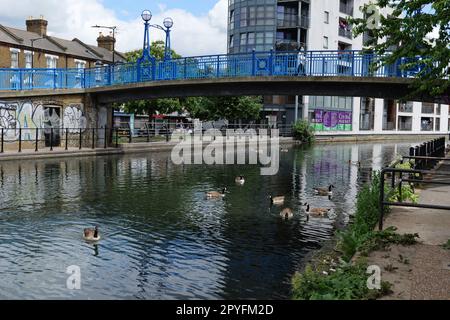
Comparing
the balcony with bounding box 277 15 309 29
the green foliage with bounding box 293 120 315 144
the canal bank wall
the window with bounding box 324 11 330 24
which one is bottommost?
the canal bank wall

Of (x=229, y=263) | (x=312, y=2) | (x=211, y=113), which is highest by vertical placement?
(x=312, y=2)

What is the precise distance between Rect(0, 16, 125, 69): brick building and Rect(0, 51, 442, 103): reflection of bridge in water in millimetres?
10834

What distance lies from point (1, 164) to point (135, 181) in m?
8.16

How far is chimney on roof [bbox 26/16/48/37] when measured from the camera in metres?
56.6

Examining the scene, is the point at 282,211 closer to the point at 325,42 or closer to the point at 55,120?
the point at 55,120

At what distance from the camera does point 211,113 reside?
55.6 metres

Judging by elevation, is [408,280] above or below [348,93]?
below

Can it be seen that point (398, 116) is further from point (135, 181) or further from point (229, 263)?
point (229, 263)

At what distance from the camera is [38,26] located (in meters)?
56.6

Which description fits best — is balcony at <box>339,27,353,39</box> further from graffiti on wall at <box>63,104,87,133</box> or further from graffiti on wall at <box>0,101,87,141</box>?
graffiti on wall at <box>0,101,87,141</box>

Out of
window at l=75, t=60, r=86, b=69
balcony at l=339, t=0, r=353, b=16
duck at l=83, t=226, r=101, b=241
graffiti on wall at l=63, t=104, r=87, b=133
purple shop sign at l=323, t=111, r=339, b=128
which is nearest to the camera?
duck at l=83, t=226, r=101, b=241

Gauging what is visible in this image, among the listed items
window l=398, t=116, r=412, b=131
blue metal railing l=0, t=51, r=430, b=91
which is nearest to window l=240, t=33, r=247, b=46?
blue metal railing l=0, t=51, r=430, b=91
